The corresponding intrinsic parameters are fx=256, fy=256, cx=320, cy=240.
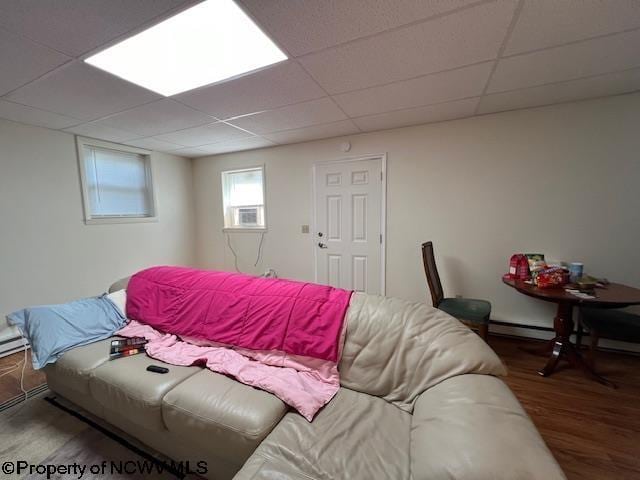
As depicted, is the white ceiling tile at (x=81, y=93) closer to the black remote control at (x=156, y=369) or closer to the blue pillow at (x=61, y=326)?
the blue pillow at (x=61, y=326)

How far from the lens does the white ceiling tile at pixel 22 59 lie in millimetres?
1381

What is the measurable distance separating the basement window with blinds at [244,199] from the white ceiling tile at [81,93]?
1843 mm

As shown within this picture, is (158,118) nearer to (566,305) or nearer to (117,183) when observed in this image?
(117,183)

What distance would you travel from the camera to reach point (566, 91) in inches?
83.1

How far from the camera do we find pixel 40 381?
6.75 ft

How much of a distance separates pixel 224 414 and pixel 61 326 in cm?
151

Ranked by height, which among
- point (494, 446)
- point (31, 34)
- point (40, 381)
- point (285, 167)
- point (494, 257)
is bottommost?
point (40, 381)

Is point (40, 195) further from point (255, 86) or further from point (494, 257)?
point (494, 257)

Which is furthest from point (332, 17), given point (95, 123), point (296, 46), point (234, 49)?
point (95, 123)

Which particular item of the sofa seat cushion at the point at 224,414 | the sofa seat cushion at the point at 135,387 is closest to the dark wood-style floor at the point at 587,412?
the sofa seat cushion at the point at 224,414

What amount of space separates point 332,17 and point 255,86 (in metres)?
0.84

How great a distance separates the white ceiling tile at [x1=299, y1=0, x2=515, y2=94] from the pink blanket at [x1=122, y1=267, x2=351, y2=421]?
145 centimetres

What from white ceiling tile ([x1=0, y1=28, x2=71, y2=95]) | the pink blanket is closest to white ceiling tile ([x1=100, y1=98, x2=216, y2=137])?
white ceiling tile ([x1=0, y1=28, x2=71, y2=95])

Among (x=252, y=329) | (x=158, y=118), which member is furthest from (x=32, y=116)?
(x=252, y=329)
